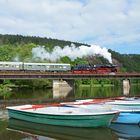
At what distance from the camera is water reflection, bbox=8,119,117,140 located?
104ft

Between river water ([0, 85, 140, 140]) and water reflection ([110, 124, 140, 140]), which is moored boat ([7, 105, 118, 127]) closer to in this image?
river water ([0, 85, 140, 140])

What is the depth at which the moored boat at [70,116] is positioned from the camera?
34.1 metres

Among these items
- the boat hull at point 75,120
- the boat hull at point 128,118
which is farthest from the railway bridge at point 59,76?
the boat hull at point 128,118

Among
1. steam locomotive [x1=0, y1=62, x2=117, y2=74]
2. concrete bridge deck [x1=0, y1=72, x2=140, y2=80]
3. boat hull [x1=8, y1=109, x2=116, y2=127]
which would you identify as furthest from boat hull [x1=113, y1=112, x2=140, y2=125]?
Answer: steam locomotive [x1=0, y1=62, x2=117, y2=74]

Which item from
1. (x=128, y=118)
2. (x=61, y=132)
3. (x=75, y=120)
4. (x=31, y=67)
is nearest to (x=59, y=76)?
(x=31, y=67)

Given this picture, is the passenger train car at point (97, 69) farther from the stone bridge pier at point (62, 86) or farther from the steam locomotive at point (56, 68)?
the stone bridge pier at point (62, 86)

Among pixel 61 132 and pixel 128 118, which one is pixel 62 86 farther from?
pixel 61 132

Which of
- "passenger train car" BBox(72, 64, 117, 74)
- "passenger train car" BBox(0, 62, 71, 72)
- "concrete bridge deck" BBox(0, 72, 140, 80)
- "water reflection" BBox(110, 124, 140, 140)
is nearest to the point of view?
"water reflection" BBox(110, 124, 140, 140)

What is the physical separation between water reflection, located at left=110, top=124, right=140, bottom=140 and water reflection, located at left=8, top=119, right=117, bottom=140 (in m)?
0.77

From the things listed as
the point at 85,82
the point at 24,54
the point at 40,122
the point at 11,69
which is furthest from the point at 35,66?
the point at 40,122

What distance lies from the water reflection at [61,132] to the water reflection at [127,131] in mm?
766

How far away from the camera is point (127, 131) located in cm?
3406

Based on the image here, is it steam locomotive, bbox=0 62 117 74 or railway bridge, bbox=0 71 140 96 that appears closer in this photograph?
railway bridge, bbox=0 71 140 96

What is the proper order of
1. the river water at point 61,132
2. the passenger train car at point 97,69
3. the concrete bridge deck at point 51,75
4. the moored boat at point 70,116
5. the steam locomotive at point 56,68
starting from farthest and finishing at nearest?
the passenger train car at point 97,69 → the steam locomotive at point 56,68 → the concrete bridge deck at point 51,75 → the moored boat at point 70,116 → the river water at point 61,132
